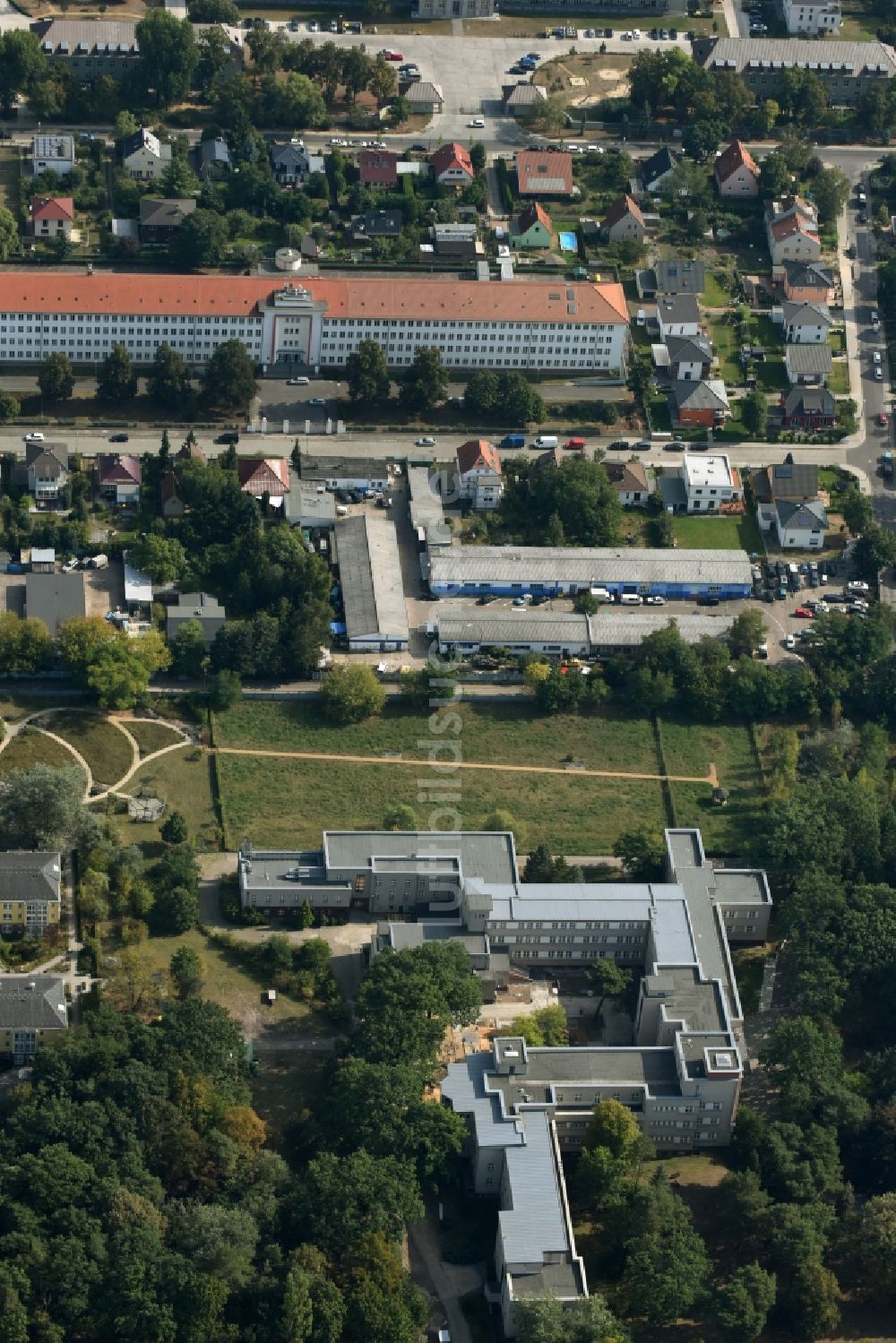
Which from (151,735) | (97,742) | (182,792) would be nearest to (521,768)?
(182,792)

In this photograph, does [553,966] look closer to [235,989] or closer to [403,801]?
[403,801]

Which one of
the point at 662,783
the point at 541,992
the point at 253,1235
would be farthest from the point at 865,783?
the point at 253,1235

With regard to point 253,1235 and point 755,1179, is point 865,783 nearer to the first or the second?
point 755,1179

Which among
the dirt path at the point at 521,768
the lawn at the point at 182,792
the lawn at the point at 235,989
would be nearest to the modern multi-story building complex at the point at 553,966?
the lawn at the point at 235,989

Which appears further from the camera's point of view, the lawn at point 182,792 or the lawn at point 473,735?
the lawn at point 473,735

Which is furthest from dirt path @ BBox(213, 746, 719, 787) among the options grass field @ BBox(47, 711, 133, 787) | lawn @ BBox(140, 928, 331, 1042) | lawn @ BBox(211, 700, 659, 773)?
lawn @ BBox(140, 928, 331, 1042)

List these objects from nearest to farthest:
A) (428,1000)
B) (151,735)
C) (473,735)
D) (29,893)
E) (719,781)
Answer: (428,1000), (29,893), (151,735), (719,781), (473,735)

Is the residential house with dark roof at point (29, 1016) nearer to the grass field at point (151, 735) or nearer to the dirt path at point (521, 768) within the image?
the grass field at point (151, 735)
